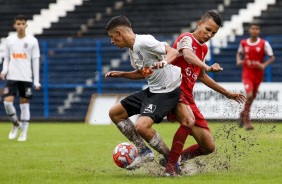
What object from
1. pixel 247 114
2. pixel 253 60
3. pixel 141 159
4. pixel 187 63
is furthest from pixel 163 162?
pixel 253 60

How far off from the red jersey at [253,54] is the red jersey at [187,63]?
901cm

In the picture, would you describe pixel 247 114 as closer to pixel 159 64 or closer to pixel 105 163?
pixel 105 163

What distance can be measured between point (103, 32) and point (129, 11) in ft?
3.71

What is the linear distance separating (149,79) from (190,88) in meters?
0.58

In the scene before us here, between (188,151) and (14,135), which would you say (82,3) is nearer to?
(14,135)

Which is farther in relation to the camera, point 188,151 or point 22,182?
point 188,151

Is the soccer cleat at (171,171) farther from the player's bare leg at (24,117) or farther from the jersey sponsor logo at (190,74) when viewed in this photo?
the player's bare leg at (24,117)

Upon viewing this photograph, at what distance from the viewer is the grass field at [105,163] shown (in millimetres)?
9117

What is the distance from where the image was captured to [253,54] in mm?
18609

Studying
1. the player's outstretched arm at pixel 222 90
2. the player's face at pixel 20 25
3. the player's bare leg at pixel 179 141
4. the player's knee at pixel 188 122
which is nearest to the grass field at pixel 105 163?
the player's bare leg at pixel 179 141

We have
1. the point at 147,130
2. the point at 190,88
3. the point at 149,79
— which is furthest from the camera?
the point at 190,88

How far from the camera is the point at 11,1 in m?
29.9

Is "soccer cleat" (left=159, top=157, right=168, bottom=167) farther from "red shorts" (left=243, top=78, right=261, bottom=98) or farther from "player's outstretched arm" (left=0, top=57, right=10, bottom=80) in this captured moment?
"red shorts" (left=243, top=78, right=261, bottom=98)

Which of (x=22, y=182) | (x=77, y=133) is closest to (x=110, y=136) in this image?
(x=77, y=133)
